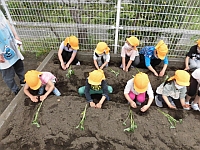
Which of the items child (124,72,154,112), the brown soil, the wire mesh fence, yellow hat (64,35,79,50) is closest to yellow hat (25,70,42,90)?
the brown soil

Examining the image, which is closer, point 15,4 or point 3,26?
point 3,26

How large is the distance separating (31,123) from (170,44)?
330 cm

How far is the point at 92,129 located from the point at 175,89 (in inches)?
59.5

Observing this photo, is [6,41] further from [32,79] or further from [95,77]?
[95,77]

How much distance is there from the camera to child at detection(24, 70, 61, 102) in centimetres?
299

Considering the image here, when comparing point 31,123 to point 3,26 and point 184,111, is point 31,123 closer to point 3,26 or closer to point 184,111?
point 3,26

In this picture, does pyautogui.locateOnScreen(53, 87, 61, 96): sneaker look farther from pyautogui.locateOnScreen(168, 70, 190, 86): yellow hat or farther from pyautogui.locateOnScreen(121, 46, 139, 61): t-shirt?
pyautogui.locateOnScreen(168, 70, 190, 86): yellow hat

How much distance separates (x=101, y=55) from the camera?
13.0ft

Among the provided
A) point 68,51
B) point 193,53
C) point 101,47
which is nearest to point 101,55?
point 101,47

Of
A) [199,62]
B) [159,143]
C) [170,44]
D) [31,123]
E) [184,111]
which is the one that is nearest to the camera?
[159,143]

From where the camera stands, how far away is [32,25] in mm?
4375

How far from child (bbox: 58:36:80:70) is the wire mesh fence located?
0.44 metres

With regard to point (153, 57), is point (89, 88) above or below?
below

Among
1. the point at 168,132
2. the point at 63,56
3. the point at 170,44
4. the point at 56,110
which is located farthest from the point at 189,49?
the point at 56,110
